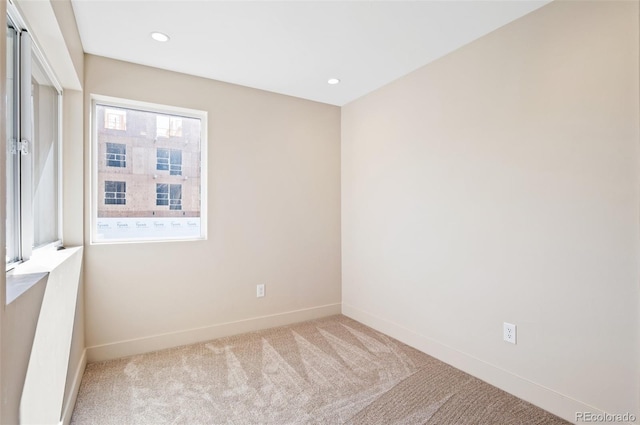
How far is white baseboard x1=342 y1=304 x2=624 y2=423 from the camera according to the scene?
1869 mm

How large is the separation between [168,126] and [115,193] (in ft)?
2.43

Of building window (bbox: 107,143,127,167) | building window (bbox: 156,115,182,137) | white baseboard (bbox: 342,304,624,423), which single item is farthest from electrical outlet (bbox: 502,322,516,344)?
building window (bbox: 107,143,127,167)

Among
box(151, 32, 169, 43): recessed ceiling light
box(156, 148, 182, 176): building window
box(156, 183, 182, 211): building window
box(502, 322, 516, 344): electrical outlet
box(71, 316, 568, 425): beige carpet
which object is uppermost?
box(151, 32, 169, 43): recessed ceiling light

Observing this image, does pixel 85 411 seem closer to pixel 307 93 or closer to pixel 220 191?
pixel 220 191

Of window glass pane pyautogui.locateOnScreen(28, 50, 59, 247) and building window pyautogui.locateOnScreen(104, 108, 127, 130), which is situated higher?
building window pyautogui.locateOnScreen(104, 108, 127, 130)

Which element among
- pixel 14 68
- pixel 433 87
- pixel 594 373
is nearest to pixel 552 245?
pixel 594 373

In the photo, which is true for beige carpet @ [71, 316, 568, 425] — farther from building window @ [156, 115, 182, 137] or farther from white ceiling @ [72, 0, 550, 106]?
white ceiling @ [72, 0, 550, 106]

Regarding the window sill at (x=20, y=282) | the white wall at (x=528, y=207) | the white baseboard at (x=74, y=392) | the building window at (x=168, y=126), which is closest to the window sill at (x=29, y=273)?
the window sill at (x=20, y=282)

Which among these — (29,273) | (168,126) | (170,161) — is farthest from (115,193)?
(29,273)

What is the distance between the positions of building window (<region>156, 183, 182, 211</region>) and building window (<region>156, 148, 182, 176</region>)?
0.13 m

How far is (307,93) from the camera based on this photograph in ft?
11.1

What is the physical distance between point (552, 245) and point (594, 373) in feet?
2.33

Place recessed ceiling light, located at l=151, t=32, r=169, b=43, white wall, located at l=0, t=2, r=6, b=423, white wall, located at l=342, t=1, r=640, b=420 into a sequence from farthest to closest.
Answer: recessed ceiling light, located at l=151, t=32, r=169, b=43, white wall, located at l=342, t=1, r=640, b=420, white wall, located at l=0, t=2, r=6, b=423

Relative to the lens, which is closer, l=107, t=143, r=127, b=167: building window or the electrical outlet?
the electrical outlet
